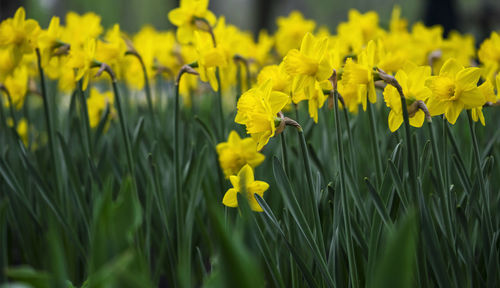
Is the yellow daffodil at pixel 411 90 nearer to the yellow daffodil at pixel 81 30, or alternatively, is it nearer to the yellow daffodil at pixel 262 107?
the yellow daffodil at pixel 262 107

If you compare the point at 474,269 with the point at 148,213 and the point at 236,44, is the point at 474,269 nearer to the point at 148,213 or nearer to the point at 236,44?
the point at 148,213

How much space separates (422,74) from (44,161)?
150 cm

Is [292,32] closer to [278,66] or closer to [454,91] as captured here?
[278,66]

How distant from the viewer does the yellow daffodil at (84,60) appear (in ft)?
4.69

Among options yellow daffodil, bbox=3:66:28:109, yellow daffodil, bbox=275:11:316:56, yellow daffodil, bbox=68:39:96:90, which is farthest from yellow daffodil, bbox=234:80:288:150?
yellow daffodil, bbox=275:11:316:56

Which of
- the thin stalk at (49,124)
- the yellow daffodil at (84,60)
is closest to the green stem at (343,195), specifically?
the yellow daffodil at (84,60)

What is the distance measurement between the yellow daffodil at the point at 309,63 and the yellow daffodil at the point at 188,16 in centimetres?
70

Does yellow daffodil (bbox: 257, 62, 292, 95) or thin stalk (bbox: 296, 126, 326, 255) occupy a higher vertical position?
yellow daffodil (bbox: 257, 62, 292, 95)

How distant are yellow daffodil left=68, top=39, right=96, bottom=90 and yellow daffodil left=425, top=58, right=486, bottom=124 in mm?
945

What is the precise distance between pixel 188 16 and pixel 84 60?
0.43 metres

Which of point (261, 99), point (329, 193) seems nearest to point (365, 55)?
point (261, 99)

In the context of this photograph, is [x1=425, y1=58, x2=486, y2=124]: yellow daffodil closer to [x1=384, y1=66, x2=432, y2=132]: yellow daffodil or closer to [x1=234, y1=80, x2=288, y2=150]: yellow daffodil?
[x1=384, y1=66, x2=432, y2=132]: yellow daffodil

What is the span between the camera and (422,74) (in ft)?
3.40

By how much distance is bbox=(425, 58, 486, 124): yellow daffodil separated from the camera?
40.3 inches
